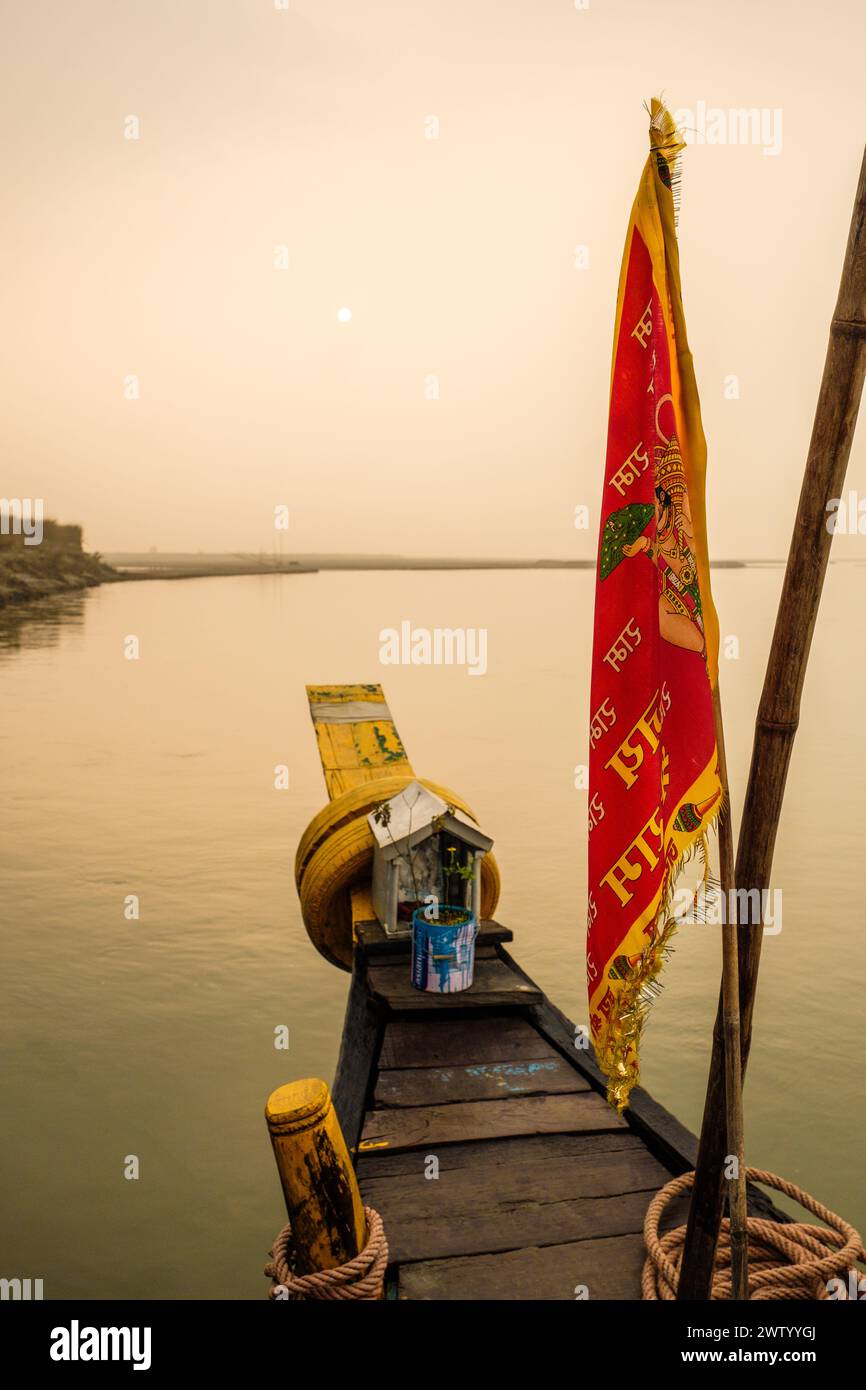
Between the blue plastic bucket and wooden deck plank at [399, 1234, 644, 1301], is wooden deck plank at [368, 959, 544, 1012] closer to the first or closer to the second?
A: the blue plastic bucket

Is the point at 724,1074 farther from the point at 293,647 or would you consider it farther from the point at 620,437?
the point at 293,647

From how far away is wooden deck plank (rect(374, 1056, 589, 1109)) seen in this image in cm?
374

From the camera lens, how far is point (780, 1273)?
8.51 ft

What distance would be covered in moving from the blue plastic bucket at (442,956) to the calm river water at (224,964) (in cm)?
184

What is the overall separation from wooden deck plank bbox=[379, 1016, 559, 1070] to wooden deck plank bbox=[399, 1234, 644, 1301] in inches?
45.4

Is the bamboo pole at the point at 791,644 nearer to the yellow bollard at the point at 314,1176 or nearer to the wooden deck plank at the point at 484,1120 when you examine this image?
the yellow bollard at the point at 314,1176

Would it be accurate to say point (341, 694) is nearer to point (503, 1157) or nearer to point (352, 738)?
point (352, 738)

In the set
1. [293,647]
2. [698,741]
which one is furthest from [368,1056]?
[293,647]

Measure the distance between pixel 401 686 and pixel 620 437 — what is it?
25.1m

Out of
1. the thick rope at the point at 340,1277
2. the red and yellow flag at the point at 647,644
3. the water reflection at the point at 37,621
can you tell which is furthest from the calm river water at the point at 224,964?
the water reflection at the point at 37,621

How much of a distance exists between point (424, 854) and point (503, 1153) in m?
1.82

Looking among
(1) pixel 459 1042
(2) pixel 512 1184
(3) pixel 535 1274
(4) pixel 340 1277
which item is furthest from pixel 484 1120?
(4) pixel 340 1277

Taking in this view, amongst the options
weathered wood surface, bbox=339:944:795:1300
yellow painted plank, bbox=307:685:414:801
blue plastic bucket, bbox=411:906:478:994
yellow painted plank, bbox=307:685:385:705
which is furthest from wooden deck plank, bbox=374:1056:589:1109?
yellow painted plank, bbox=307:685:385:705

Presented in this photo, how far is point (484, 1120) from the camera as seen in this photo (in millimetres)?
3590
